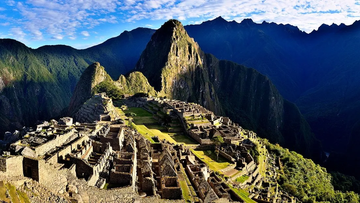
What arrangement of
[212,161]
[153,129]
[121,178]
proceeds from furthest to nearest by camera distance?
[153,129] → [212,161] → [121,178]

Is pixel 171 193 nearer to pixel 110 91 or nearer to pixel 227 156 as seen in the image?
pixel 227 156

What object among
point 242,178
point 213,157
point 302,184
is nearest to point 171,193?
point 242,178

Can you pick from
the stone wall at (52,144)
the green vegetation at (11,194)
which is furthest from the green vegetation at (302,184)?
the green vegetation at (11,194)

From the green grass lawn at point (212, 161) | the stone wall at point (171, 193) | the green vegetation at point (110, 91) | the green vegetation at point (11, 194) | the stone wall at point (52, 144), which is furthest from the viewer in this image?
the green vegetation at point (110, 91)

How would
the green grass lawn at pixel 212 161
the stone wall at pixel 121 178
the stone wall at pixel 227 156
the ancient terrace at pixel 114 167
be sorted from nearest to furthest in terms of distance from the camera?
the ancient terrace at pixel 114 167 < the stone wall at pixel 121 178 < the green grass lawn at pixel 212 161 < the stone wall at pixel 227 156

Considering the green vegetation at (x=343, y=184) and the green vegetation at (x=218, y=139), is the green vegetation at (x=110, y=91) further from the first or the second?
the green vegetation at (x=343, y=184)

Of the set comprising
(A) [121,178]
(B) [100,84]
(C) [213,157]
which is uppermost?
(B) [100,84]

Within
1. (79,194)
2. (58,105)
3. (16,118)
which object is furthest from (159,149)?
(58,105)

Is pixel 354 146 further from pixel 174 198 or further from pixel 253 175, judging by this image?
pixel 174 198

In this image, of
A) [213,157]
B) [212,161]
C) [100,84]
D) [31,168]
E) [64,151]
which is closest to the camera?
[31,168]
